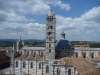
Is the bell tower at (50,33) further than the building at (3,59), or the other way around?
the building at (3,59)

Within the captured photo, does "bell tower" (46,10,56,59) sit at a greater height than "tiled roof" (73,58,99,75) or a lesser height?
greater

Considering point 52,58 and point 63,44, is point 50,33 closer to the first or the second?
point 63,44

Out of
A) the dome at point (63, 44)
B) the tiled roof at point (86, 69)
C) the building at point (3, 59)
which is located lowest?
the building at point (3, 59)

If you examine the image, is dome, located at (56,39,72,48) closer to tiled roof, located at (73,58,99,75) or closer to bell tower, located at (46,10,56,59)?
bell tower, located at (46,10,56,59)

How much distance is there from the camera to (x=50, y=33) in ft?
194

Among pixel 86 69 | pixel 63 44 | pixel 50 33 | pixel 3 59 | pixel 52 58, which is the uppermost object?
pixel 50 33

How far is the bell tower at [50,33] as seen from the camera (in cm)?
5879

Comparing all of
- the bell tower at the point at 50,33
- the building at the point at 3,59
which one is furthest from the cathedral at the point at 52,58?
the building at the point at 3,59

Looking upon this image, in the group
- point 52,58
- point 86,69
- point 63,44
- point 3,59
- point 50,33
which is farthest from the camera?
point 3,59

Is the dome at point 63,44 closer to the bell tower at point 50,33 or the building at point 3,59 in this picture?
the bell tower at point 50,33

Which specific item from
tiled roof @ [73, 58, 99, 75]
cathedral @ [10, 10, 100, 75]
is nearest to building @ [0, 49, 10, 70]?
cathedral @ [10, 10, 100, 75]

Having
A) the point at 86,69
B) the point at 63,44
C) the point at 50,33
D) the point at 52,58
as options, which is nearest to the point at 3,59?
the point at 52,58

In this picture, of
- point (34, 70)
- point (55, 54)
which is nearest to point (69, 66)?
point (55, 54)

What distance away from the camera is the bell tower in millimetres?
58791
